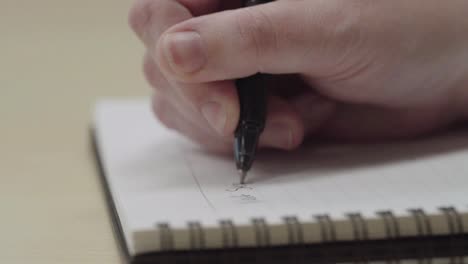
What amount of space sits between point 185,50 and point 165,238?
0.23m

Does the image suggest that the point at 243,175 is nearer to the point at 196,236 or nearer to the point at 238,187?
the point at 238,187

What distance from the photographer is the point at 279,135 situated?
36.9 inches

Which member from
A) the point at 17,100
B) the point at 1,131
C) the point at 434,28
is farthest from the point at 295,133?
the point at 17,100

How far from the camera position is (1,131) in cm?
122

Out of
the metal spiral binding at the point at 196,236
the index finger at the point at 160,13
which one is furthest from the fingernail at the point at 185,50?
the metal spiral binding at the point at 196,236

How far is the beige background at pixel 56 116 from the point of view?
0.75m

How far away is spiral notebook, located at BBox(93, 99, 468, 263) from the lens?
0.62 metres

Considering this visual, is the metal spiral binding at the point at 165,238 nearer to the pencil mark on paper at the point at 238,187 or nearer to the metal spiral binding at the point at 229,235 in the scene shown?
the metal spiral binding at the point at 229,235

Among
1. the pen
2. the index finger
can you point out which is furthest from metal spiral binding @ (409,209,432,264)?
the index finger

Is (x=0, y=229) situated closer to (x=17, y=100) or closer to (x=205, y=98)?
(x=205, y=98)

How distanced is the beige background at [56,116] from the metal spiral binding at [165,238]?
0.10 meters

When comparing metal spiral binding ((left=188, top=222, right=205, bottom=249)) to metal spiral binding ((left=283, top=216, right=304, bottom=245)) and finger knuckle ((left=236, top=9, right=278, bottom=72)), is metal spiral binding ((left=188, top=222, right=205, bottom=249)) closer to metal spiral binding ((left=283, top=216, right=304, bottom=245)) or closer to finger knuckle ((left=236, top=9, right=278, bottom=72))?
metal spiral binding ((left=283, top=216, right=304, bottom=245))

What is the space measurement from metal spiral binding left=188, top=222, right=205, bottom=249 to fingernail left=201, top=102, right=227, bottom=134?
255mm

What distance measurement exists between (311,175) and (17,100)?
768 mm
